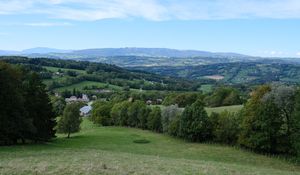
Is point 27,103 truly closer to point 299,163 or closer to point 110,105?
point 299,163

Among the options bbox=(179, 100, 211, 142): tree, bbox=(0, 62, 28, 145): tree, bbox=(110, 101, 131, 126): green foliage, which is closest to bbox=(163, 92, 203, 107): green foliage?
bbox=(110, 101, 131, 126): green foliage

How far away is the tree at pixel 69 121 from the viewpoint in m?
68.9

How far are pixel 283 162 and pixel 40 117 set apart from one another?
31.5m

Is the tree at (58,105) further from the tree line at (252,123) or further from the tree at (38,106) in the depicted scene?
the tree at (38,106)

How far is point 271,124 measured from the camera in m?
53.7

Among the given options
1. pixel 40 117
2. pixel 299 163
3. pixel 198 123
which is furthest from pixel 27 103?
pixel 299 163

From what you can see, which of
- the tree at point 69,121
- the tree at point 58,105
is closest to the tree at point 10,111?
the tree at point 69,121

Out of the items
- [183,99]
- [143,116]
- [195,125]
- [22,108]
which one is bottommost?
[183,99]

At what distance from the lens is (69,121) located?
69375 mm

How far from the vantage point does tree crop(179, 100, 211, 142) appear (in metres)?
66.5

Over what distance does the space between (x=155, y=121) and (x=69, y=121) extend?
20.6 metres

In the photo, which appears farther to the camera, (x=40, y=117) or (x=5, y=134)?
(x=40, y=117)

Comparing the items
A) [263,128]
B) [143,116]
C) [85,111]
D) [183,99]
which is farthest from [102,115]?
[263,128]

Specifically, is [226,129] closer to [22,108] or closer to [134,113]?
[22,108]
